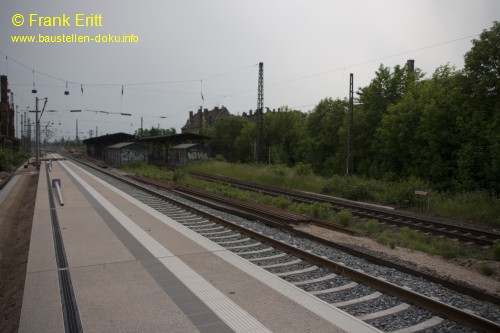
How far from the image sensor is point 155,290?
6191mm

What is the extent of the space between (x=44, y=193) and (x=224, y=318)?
1737 cm

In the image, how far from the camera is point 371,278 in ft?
21.5

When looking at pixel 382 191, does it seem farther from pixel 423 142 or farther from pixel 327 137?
pixel 327 137

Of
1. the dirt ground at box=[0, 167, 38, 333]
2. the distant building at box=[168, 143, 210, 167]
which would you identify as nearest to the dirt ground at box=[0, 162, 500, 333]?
the dirt ground at box=[0, 167, 38, 333]

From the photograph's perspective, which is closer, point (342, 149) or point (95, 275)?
point (95, 275)

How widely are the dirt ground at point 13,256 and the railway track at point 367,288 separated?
4.32 m

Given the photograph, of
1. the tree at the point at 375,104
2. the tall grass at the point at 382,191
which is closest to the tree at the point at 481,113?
the tall grass at the point at 382,191

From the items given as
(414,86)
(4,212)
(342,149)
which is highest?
(414,86)

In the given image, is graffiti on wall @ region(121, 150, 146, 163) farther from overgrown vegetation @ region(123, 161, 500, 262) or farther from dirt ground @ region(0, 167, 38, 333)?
dirt ground @ region(0, 167, 38, 333)

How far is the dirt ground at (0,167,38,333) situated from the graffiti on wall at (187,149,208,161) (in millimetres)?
27308

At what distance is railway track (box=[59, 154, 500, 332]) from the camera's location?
522 cm

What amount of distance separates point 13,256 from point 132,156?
38418 millimetres

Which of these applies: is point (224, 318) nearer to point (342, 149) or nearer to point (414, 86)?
point (414, 86)

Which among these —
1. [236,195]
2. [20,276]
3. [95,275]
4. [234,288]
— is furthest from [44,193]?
[234,288]
